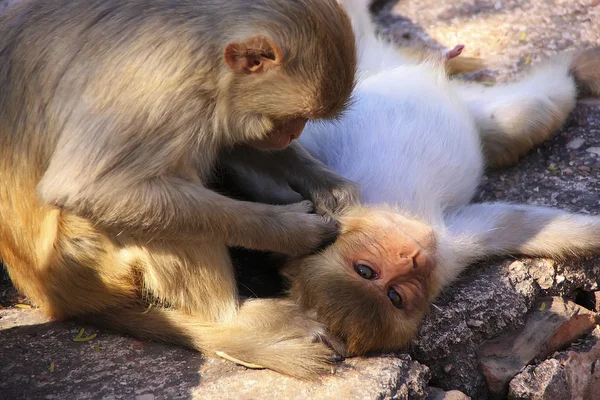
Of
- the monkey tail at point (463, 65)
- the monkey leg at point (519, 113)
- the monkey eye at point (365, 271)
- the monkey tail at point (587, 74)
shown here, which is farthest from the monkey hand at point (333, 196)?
the monkey tail at point (587, 74)

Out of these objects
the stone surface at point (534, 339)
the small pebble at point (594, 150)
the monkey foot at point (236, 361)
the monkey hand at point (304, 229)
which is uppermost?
the monkey hand at point (304, 229)

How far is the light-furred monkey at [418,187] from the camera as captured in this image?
3.83 meters

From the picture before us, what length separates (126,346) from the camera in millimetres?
3781

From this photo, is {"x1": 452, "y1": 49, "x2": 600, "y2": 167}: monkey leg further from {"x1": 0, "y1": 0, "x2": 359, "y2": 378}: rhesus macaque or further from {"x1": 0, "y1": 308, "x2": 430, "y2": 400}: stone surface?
{"x1": 0, "y1": 308, "x2": 430, "y2": 400}: stone surface

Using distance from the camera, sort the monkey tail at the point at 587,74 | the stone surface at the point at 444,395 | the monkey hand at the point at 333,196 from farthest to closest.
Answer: the monkey tail at the point at 587,74
the monkey hand at the point at 333,196
the stone surface at the point at 444,395

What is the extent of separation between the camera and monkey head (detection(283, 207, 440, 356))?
3.71m

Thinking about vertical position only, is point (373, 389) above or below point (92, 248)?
below

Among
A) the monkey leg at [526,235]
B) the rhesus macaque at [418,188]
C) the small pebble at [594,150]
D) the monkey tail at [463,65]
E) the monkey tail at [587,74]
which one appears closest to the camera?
the rhesus macaque at [418,188]

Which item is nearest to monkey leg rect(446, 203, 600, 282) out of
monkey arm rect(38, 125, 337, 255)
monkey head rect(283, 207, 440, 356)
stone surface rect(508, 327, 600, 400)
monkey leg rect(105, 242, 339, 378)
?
monkey head rect(283, 207, 440, 356)

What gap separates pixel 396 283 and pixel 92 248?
4.71 feet

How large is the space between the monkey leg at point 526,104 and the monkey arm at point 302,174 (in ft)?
4.98

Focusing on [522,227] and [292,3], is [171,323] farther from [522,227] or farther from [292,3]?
[522,227]

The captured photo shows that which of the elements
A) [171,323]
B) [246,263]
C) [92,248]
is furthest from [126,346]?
[246,263]

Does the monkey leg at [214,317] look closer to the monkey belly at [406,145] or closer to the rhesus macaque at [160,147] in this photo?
the rhesus macaque at [160,147]
